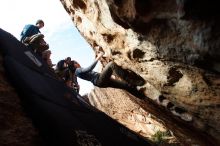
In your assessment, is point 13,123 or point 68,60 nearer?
point 13,123

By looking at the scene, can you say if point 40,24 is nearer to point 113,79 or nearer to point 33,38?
point 33,38

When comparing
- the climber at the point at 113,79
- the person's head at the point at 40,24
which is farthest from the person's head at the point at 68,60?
the climber at the point at 113,79

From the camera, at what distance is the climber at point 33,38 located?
352 inches

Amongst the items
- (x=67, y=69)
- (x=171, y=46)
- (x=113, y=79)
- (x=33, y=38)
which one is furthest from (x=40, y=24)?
(x=171, y=46)

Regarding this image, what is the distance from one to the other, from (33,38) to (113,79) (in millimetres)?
2933

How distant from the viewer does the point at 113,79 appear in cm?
744

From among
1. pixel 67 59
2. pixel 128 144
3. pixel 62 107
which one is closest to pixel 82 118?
pixel 62 107

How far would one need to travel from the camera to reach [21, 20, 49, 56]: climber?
8945 millimetres

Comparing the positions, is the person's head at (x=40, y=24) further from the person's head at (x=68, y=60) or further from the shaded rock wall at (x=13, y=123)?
the shaded rock wall at (x=13, y=123)

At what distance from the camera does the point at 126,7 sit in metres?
4.73

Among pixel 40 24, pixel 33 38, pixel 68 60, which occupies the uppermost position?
pixel 40 24

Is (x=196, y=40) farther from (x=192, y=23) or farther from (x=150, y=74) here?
(x=150, y=74)

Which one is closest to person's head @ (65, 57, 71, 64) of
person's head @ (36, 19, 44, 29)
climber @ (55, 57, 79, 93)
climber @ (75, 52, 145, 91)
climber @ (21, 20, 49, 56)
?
climber @ (55, 57, 79, 93)

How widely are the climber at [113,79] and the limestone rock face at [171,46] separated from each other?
0.35 m
